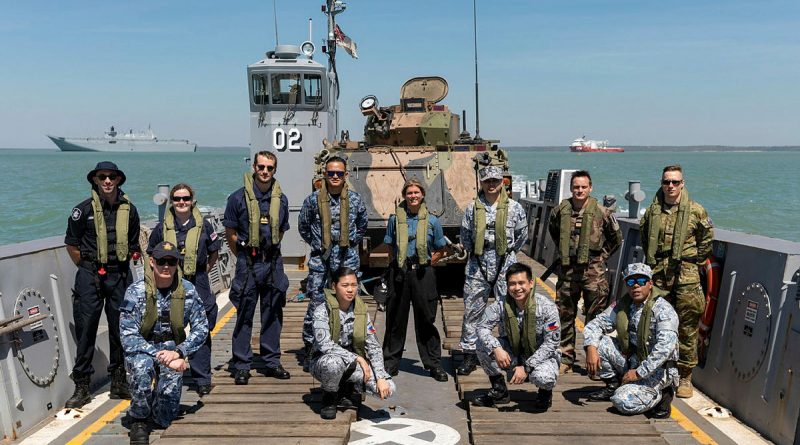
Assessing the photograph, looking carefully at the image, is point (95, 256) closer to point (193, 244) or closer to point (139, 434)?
point (193, 244)

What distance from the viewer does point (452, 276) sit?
37.3 ft

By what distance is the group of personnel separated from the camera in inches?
220

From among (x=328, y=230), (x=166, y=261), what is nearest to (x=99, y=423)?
(x=166, y=261)

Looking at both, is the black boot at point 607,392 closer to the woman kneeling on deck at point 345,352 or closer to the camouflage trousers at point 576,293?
the camouflage trousers at point 576,293

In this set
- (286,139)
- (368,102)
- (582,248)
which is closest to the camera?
(582,248)

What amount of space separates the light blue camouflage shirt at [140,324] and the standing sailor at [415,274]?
2036mm

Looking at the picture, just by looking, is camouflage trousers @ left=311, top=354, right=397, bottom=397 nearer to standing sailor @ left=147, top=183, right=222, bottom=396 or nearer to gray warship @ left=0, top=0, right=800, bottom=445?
gray warship @ left=0, top=0, right=800, bottom=445

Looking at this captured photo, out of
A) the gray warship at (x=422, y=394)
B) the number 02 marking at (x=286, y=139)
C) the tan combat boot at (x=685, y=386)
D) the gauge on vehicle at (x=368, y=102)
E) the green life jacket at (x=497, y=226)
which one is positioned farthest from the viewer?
the number 02 marking at (x=286, y=139)

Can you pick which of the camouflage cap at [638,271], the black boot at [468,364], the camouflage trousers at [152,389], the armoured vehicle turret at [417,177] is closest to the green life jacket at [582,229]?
the camouflage cap at [638,271]

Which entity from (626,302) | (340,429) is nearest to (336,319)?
(340,429)

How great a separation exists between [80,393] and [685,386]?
555cm

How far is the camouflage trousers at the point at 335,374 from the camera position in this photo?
18.2 ft

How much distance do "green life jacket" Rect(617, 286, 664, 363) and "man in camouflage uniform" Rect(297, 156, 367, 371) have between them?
2630 millimetres

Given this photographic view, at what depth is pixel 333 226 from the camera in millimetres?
6891
